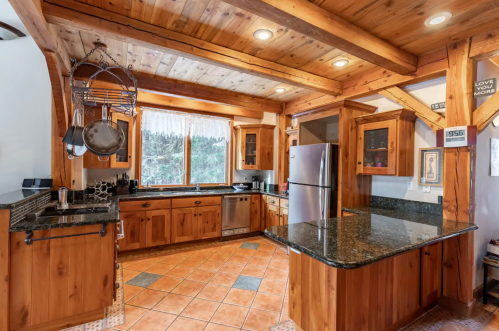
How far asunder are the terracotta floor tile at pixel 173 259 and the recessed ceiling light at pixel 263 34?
2928mm

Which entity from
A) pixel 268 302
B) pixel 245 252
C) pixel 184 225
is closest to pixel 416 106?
pixel 268 302

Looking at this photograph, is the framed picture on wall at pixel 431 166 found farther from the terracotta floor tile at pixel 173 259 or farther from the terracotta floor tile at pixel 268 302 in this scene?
the terracotta floor tile at pixel 173 259

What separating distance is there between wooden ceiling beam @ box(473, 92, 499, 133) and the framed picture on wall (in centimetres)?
44

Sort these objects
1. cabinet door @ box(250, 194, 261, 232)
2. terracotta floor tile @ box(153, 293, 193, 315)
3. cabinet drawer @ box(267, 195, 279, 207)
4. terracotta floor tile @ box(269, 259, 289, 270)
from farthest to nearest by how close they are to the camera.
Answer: cabinet door @ box(250, 194, 261, 232) < cabinet drawer @ box(267, 195, 279, 207) < terracotta floor tile @ box(269, 259, 289, 270) < terracotta floor tile @ box(153, 293, 193, 315)

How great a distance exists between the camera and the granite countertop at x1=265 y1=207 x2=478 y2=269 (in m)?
1.36

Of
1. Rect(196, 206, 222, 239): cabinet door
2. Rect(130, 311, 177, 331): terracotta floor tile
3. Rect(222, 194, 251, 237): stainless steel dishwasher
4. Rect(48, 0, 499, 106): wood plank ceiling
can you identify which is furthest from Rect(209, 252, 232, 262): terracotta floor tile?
Rect(48, 0, 499, 106): wood plank ceiling

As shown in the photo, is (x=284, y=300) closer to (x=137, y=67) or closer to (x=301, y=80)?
(x=301, y=80)

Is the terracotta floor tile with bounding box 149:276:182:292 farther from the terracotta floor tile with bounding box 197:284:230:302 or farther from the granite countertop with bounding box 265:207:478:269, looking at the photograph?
the granite countertop with bounding box 265:207:478:269

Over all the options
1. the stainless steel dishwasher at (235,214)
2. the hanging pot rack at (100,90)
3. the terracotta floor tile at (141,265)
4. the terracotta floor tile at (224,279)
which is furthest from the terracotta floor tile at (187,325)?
the stainless steel dishwasher at (235,214)

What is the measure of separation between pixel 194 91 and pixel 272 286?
9.96ft

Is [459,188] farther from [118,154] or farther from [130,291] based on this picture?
[118,154]

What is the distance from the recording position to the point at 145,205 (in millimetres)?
3459

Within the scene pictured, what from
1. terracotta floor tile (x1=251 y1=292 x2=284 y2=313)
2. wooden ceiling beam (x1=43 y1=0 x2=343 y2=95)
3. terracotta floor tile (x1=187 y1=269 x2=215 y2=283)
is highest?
wooden ceiling beam (x1=43 y1=0 x2=343 y2=95)

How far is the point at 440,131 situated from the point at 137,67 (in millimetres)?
3568
